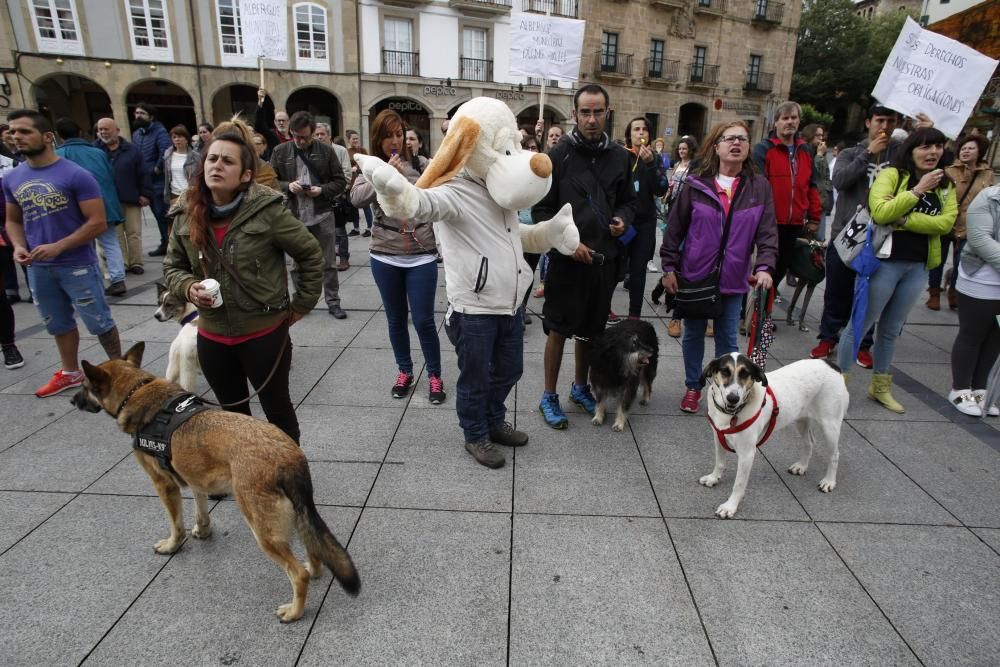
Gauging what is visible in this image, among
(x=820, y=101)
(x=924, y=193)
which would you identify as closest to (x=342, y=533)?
(x=924, y=193)

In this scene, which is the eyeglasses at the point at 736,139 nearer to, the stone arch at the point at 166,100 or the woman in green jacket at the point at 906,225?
the woman in green jacket at the point at 906,225

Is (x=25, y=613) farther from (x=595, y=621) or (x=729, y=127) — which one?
(x=729, y=127)

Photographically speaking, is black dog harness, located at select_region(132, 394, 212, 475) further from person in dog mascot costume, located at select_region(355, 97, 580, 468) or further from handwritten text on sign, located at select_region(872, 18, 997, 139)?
handwritten text on sign, located at select_region(872, 18, 997, 139)

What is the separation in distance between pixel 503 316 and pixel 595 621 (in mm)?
1728

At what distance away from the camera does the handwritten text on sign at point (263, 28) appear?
29.0ft

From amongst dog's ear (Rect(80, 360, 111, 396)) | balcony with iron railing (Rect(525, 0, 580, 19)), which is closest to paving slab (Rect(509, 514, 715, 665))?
dog's ear (Rect(80, 360, 111, 396))

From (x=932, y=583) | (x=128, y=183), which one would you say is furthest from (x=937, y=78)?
(x=128, y=183)

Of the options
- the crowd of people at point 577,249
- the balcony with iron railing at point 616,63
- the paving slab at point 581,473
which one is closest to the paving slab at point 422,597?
the paving slab at point 581,473

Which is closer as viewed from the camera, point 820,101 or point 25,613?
point 25,613

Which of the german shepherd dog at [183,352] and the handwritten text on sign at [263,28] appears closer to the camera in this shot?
the german shepherd dog at [183,352]

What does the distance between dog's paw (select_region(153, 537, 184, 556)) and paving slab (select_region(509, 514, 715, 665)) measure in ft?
5.68

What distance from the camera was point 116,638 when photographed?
2.20 metres

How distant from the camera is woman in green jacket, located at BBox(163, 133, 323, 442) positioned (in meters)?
2.57

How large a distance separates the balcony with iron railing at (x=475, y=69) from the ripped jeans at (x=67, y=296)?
2376cm
